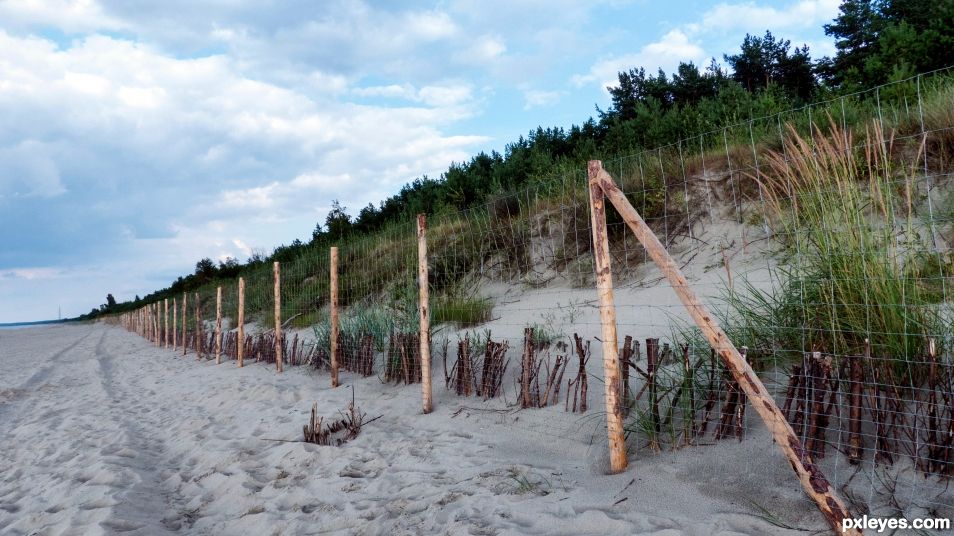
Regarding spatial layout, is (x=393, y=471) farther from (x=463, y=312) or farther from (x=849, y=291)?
(x=463, y=312)

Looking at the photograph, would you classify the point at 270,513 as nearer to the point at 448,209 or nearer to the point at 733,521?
the point at 733,521

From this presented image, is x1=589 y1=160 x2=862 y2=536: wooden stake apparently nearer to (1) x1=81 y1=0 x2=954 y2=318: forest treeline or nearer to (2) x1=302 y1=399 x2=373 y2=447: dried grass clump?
(2) x1=302 y1=399 x2=373 y2=447: dried grass clump

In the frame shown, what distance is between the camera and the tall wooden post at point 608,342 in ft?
11.2

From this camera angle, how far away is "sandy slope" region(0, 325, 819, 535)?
9.70ft

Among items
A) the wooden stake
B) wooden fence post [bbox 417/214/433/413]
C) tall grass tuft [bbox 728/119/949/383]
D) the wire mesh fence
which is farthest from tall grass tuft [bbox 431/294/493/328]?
the wooden stake

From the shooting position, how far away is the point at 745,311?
385 cm

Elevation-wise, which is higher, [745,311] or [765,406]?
[745,311]

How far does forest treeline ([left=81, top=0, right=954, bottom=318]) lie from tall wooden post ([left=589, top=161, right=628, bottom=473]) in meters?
6.60

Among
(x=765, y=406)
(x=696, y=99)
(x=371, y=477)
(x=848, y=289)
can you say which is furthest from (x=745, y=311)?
(x=696, y=99)

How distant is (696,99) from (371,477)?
1555 centimetres

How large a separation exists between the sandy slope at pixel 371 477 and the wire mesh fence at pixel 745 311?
0.22 m

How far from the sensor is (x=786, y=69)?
19.1 metres

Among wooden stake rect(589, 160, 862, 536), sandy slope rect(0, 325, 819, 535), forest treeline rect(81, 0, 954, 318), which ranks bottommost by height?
sandy slope rect(0, 325, 819, 535)

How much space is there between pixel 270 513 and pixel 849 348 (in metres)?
3.50
